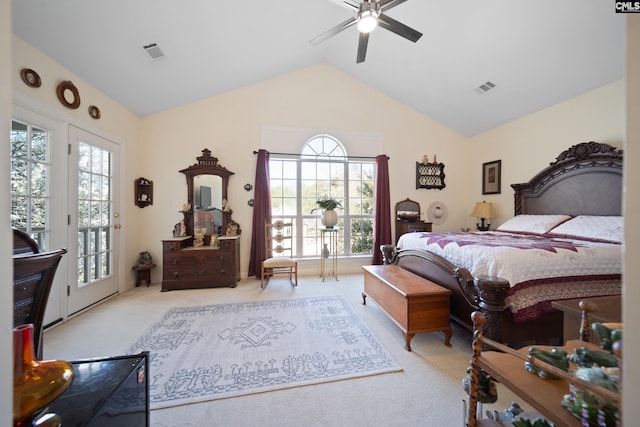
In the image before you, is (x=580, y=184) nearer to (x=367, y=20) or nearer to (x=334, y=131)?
(x=367, y=20)

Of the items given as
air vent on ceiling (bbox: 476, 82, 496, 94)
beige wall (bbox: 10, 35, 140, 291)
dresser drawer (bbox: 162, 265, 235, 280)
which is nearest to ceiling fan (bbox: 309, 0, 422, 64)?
air vent on ceiling (bbox: 476, 82, 496, 94)

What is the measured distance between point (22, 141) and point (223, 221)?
7.10ft

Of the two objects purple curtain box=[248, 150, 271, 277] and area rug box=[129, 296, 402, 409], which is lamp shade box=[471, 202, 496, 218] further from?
purple curtain box=[248, 150, 271, 277]

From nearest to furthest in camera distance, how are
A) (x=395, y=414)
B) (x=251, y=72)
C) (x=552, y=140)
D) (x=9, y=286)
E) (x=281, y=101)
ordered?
(x=9, y=286)
(x=395, y=414)
(x=552, y=140)
(x=251, y=72)
(x=281, y=101)

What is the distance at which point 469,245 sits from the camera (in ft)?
6.86

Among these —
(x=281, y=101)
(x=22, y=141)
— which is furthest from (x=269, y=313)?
(x=281, y=101)

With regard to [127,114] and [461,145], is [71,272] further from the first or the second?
[461,145]

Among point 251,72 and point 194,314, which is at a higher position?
point 251,72

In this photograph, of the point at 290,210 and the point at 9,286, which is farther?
the point at 290,210

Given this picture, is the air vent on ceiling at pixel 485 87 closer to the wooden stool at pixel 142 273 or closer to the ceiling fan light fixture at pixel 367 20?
the ceiling fan light fixture at pixel 367 20

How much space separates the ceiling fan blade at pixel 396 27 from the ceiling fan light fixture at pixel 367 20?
11cm

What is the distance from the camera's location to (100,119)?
2922 millimetres

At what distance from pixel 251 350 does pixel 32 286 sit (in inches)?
54.8

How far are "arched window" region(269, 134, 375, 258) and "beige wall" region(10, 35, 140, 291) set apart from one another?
2014 millimetres
